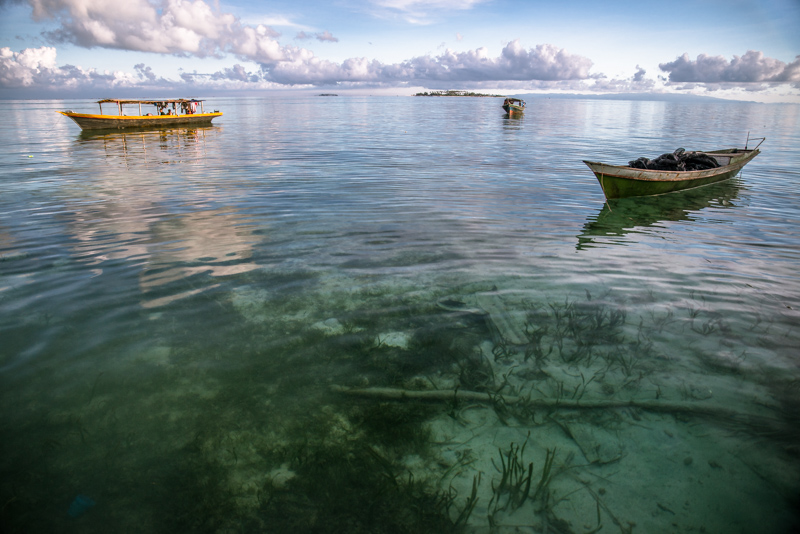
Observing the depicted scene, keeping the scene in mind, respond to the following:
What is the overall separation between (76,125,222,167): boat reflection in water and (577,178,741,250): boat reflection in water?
22577 mm

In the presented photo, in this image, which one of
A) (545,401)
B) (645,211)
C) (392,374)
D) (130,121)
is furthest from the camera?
(130,121)

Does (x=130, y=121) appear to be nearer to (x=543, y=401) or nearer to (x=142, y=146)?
(x=142, y=146)

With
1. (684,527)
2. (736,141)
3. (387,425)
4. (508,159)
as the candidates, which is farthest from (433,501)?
(736,141)

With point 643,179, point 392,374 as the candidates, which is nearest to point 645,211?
point 643,179

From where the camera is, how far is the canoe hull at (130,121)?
41344mm

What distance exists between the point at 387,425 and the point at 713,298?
701cm

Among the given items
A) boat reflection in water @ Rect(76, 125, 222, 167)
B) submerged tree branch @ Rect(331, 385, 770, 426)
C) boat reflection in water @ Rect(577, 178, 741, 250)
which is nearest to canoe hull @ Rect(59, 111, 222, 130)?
boat reflection in water @ Rect(76, 125, 222, 167)

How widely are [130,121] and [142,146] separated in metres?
16.7

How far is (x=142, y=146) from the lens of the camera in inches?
1242

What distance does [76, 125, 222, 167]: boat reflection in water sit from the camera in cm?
2519

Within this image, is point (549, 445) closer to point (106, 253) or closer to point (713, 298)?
point (713, 298)

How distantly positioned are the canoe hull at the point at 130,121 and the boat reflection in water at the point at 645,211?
47.3m

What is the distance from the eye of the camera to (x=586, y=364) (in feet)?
19.4

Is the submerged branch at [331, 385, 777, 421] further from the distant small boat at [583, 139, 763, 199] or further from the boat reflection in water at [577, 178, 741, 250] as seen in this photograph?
the distant small boat at [583, 139, 763, 199]
